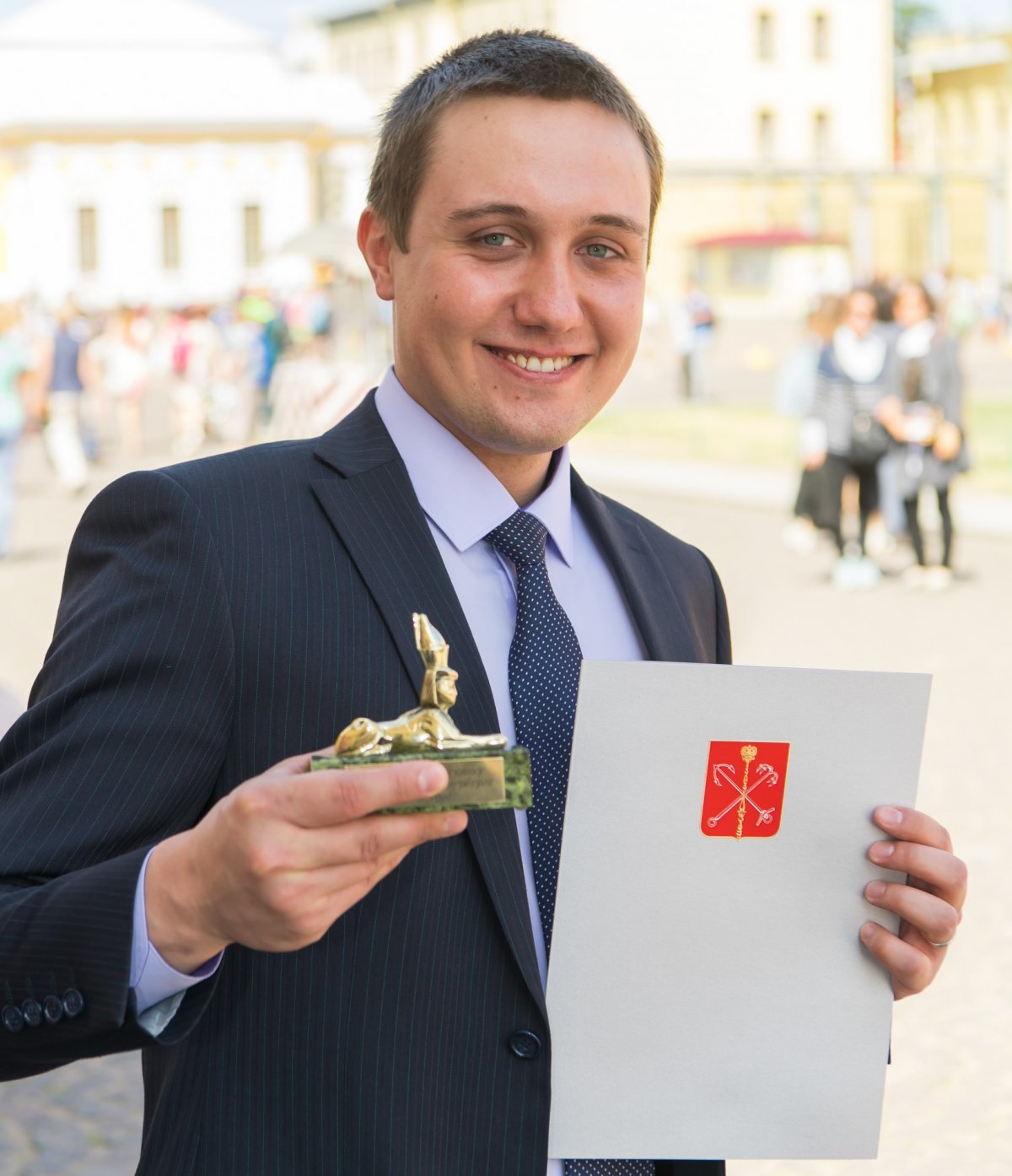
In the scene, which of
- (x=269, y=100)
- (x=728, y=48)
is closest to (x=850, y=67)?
(x=728, y=48)

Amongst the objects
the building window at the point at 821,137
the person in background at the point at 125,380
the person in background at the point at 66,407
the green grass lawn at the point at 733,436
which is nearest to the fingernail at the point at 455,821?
the green grass lawn at the point at 733,436

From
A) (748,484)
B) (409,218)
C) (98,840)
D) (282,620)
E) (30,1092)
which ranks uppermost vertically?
(409,218)

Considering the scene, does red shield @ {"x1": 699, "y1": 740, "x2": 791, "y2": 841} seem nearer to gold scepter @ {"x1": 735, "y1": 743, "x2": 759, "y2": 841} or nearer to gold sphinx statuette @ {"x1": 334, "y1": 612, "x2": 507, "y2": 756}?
gold scepter @ {"x1": 735, "y1": 743, "x2": 759, "y2": 841}

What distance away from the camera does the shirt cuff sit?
1.45m

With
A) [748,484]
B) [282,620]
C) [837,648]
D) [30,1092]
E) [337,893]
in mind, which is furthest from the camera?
[748,484]

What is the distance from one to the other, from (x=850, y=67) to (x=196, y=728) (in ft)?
255

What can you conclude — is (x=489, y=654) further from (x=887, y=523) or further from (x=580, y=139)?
(x=887, y=523)

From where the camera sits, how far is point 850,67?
7481cm

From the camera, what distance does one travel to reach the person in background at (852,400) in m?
10.5

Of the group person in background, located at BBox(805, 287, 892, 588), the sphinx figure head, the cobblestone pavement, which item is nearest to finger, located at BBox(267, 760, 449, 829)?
the sphinx figure head

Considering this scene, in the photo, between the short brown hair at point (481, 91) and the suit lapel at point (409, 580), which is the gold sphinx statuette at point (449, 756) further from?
the short brown hair at point (481, 91)

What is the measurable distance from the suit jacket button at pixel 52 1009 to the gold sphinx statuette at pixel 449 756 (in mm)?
372

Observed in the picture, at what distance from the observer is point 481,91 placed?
1.80m

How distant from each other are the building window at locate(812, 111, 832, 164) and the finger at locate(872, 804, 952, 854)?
75.4 metres
